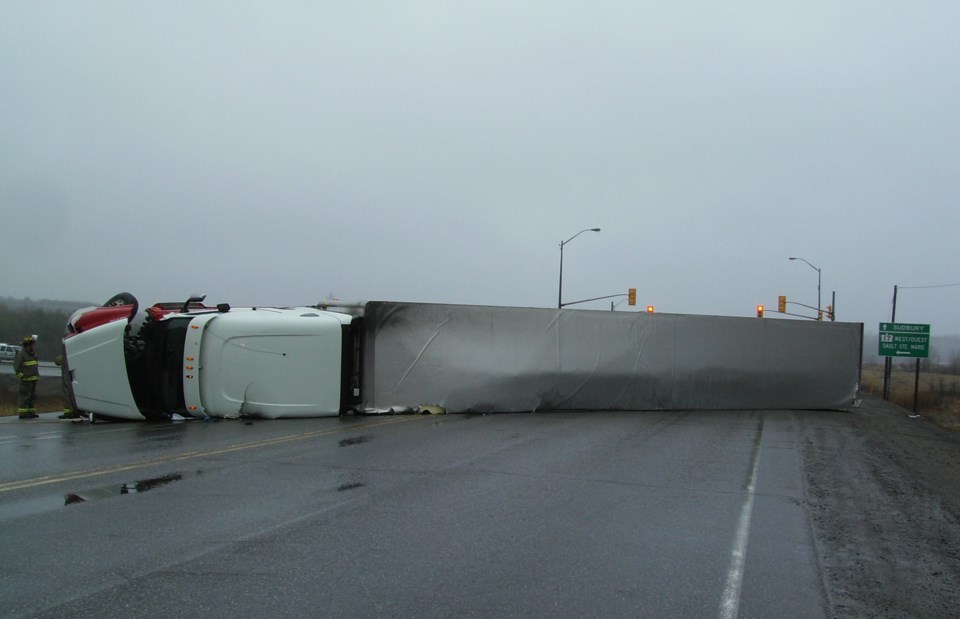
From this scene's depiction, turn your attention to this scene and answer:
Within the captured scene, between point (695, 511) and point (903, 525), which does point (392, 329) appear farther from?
point (903, 525)

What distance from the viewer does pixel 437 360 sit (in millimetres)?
16047

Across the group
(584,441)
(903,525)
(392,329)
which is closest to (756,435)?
(584,441)

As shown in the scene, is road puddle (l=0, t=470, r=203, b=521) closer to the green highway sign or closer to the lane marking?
the lane marking

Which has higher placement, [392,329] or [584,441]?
[392,329]

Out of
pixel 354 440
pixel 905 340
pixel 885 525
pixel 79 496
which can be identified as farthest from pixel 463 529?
pixel 905 340

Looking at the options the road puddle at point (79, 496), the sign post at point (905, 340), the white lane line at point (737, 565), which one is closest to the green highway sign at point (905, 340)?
the sign post at point (905, 340)

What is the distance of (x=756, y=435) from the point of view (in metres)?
13.5

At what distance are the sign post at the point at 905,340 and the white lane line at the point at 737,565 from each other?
88.7ft

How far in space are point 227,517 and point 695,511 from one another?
4.47 meters

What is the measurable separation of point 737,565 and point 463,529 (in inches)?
87.3

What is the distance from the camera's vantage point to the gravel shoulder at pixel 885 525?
4773mm

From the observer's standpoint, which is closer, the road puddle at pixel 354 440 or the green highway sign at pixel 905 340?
the road puddle at pixel 354 440

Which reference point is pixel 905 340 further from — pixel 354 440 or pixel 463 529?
pixel 463 529

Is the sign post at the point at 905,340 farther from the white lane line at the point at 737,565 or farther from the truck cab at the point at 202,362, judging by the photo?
the white lane line at the point at 737,565
